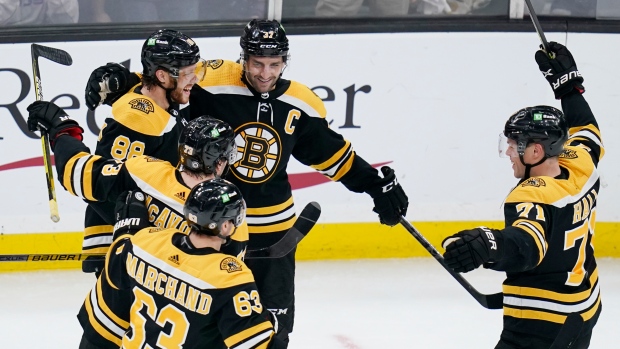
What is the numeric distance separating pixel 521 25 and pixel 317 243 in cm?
155

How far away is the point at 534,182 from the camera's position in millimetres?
3141

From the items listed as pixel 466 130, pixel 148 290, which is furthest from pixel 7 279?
pixel 148 290

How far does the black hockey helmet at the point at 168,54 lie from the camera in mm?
3406

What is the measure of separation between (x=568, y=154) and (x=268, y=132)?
1039 mm

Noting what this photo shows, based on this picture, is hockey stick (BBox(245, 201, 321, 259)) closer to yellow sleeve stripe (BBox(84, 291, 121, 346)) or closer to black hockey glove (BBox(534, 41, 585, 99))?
yellow sleeve stripe (BBox(84, 291, 121, 346))

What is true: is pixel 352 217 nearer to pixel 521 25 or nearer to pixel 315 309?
pixel 315 309

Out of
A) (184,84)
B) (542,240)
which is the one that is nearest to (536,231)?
(542,240)

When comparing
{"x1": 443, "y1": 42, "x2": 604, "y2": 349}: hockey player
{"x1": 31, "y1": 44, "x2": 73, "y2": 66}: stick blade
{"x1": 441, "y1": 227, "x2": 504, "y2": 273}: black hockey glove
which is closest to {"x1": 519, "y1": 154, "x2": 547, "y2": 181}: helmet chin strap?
{"x1": 443, "y1": 42, "x2": 604, "y2": 349}: hockey player

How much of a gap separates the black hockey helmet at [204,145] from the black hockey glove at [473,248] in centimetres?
70

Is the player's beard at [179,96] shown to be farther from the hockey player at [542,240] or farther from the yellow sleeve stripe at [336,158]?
the hockey player at [542,240]

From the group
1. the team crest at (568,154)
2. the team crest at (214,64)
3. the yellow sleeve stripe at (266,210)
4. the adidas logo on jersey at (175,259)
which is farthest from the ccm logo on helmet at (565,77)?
the adidas logo on jersey at (175,259)

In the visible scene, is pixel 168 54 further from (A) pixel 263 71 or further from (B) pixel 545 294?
(B) pixel 545 294

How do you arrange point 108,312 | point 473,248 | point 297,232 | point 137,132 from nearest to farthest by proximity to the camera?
point 473,248 → point 108,312 → point 137,132 → point 297,232

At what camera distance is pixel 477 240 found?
2.96 m
